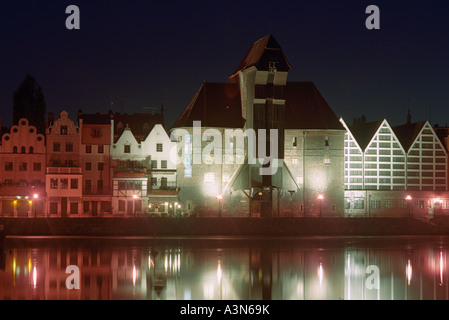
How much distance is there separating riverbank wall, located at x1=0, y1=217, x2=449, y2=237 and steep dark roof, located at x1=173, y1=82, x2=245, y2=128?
12.3 metres

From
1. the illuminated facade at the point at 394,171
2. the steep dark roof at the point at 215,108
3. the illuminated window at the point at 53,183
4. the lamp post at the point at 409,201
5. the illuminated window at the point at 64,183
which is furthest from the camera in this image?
the lamp post at the point at 409,201

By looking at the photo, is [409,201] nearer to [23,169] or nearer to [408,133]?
[408,133]

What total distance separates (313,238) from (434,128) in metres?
30.3

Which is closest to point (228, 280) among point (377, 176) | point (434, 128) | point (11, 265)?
point (11, 265)

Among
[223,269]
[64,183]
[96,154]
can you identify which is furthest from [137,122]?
[223,269]

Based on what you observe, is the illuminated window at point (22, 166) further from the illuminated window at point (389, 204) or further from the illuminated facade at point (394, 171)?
the illuminated window at point (389, 204)

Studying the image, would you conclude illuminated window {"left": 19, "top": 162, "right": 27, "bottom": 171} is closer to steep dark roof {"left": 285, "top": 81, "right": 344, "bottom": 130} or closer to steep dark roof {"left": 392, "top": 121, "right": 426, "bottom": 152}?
steep dark roof {"left": 285, "top": 81, "right": 344, "bottom": 130}

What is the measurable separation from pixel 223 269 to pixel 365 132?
4456 cm

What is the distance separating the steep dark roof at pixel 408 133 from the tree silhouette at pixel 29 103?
4171 centimetres

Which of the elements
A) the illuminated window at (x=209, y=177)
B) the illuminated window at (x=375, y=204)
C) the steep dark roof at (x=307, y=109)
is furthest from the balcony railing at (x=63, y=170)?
the illuminated window at (x=375, y=204)

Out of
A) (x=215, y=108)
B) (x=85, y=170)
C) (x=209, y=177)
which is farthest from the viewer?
(x=85, y=170)

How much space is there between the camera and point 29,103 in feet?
314

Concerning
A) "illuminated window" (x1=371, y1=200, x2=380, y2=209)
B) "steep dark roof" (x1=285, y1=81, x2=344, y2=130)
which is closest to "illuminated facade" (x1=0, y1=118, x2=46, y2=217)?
"steep dark roof" (x1=285, y1=81, x2=344, y2=130)

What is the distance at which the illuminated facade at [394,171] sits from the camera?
8456 cm
